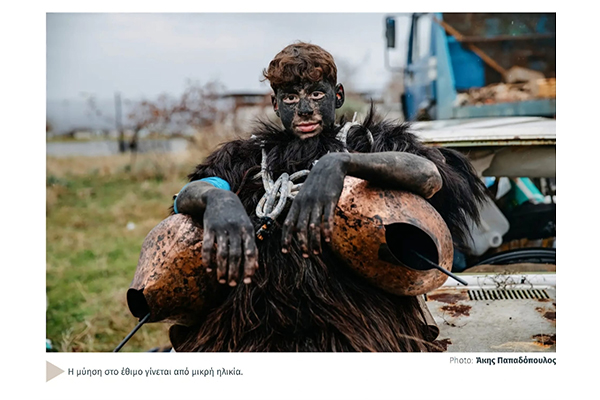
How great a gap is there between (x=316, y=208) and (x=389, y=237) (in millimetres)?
394

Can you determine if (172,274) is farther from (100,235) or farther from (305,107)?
(100,235)

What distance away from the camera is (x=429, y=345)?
7.64ft

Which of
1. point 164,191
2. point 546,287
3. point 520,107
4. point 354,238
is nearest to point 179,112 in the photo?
point 164,191

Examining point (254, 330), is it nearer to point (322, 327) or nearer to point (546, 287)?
point (322, 327)

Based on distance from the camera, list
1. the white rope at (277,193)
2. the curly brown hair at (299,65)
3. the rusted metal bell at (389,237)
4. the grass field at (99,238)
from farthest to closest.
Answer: the grass field at (99,238)
the curly brown hair at (299,65)
the white rope at (277,193)
the rusted metal bell at (389,237)

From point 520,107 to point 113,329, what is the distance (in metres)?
3.19

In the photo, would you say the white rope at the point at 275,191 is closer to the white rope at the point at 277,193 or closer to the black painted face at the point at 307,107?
the white rope at the point at 277,193

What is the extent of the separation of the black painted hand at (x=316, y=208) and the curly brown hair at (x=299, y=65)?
1.58 feet

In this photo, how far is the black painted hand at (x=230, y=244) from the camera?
5.90ft

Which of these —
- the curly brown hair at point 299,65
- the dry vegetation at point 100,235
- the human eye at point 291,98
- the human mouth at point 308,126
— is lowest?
the dry vegetation at point 100,235

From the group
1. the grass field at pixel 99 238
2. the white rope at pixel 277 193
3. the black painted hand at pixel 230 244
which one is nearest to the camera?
the black painted hand at pixel 230 244

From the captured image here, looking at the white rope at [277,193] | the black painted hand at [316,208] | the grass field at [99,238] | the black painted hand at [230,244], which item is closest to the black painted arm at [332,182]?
the black painted hand at [316,208]

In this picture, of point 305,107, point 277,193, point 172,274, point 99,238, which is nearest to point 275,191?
point 277,193
